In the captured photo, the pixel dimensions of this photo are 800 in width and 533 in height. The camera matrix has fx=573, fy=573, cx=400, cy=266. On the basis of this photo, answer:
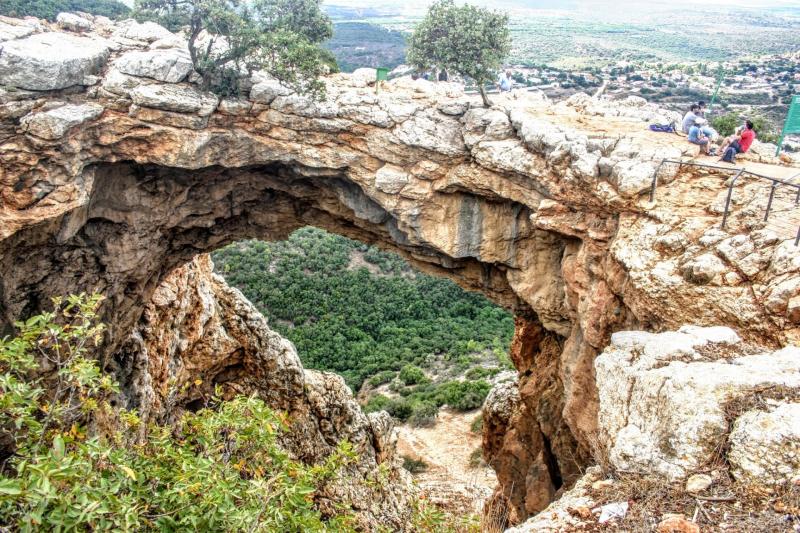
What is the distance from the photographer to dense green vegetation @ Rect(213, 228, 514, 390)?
37438 mm

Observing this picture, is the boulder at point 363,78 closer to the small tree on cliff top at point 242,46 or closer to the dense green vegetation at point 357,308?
the small tree on cliff top at point 242,46

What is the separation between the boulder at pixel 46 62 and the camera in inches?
500

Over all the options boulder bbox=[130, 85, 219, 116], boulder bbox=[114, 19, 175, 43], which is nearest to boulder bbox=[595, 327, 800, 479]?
boulder bbox=[130, 85, 219, 116]

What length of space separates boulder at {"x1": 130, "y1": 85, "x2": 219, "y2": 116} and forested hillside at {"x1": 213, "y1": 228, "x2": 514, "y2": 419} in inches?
879

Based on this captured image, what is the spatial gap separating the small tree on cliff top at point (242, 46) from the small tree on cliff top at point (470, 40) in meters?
3.48

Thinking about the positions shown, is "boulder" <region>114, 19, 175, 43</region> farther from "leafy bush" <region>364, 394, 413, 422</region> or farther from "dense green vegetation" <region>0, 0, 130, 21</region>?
"leafy bush" <region>364, 394, 413, 422</region>

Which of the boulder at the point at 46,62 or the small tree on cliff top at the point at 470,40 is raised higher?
the small tree on cliff top at the point at 470,40

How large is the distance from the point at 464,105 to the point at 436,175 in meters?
1.97

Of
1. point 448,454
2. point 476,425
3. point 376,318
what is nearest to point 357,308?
point 376,318

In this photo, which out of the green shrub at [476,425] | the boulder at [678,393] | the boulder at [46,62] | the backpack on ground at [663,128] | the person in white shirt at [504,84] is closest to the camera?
the boulder at [678,393]

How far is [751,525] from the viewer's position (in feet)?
19.6

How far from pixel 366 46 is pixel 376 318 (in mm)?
58617

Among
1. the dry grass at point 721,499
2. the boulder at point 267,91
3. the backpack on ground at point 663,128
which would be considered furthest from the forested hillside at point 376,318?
the dry grass at point 721,499

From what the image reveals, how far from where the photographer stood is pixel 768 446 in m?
6.35
